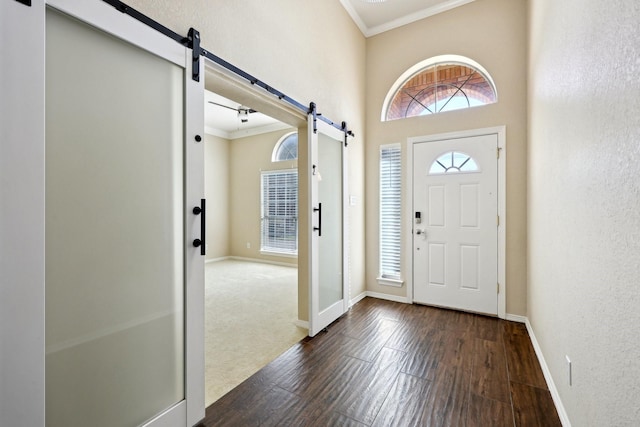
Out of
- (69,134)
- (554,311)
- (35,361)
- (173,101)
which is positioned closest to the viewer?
(35,361)

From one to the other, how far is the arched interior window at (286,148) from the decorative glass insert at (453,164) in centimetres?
352

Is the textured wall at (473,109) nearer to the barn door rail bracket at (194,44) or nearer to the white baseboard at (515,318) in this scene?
the white baseboard at (515,318)

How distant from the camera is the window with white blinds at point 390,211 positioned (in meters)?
3.80

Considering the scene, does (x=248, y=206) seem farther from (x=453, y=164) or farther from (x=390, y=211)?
(x=453, y=164)

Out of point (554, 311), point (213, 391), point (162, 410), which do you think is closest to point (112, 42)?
point (162, 410)

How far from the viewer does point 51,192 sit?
1.14 metres

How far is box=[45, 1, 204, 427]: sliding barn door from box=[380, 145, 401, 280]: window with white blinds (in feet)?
8.91

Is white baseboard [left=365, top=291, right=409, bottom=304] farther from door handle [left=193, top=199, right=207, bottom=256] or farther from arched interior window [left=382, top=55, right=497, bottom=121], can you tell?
door handle [left=193, top=199, right=207, bottom=256]

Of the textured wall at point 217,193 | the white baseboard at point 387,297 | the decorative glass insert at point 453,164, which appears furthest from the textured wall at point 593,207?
the textured wall at point 217,193

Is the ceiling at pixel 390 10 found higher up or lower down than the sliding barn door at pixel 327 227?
higher up

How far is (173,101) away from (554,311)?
104 inches

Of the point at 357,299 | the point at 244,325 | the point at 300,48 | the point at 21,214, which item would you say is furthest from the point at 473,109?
the point at 21,214

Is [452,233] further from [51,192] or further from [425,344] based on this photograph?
[51,192]

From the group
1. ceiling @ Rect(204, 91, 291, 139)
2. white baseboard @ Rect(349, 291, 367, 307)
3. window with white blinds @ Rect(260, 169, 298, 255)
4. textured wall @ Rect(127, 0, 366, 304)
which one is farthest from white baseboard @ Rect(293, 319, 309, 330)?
ceiling @ Rect(204, 91, 291, 139)
